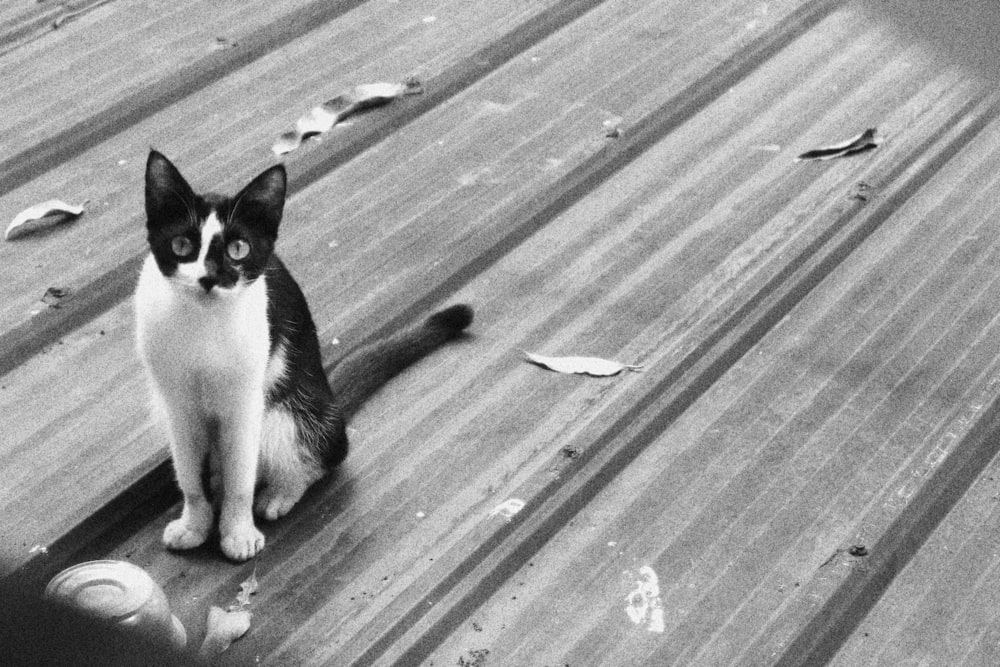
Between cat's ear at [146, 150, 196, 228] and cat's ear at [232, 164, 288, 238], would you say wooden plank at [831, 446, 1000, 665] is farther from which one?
cat's ear at [146, 150, 196, 228]

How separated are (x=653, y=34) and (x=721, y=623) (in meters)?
2.12

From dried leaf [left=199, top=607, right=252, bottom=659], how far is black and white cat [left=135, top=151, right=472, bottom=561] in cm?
14

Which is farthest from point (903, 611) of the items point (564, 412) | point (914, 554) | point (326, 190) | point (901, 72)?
point (901, 72)

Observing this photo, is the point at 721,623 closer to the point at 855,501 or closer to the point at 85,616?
the point at 855,501

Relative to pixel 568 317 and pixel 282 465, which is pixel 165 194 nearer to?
pixel 282 465

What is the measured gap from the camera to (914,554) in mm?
2207

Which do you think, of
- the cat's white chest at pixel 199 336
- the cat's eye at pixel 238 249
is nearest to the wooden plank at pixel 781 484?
the cat's white chest at pixel 199 336

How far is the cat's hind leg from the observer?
7.66ft

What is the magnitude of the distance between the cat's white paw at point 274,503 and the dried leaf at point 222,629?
0.78 ft

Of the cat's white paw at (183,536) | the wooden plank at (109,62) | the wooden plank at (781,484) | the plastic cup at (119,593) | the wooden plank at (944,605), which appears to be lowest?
the wooden plank at (944,605)

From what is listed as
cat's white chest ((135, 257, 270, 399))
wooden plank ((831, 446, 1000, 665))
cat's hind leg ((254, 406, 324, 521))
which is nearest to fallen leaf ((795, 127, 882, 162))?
wooden plank ((831, 446, 1000, 665))

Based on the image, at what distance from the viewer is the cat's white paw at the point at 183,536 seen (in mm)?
2250

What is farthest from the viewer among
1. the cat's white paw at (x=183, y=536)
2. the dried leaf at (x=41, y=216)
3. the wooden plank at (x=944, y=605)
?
the dried leaf at (x=41, y=216)

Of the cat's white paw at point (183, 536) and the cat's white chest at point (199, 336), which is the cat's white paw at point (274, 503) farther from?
the cat's white chest at point (199, 336)
